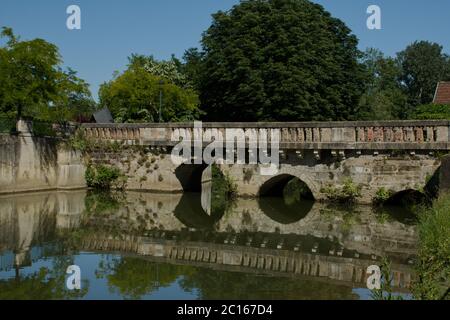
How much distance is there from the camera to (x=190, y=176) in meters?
22.8

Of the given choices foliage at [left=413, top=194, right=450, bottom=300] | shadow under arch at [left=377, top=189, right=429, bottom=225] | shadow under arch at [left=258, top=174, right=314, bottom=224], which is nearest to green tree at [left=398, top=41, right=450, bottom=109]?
Result: shadow under arch at [left=258, top=174, right=314, bottom=224]

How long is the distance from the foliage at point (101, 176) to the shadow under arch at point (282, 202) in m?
5.78

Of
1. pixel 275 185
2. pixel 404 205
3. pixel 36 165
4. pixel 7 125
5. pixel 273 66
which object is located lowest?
pixel 404 205

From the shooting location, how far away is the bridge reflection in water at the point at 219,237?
409 inches

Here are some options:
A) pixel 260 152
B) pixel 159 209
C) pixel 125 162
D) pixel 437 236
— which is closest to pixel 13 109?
pixel 125 162

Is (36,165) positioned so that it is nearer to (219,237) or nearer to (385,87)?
(219,237)

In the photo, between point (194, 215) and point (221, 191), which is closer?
point (194, 215)

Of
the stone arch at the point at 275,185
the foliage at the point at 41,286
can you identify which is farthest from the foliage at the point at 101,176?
the foliage at the point at 41,286

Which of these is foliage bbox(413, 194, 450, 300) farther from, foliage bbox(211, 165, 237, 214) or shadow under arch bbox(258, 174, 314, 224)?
foliage bbox(211, 165, 237, 214)

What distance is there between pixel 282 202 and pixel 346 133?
12.9 ft

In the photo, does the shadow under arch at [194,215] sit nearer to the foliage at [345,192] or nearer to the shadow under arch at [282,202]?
the shadow under arch at [282,202]

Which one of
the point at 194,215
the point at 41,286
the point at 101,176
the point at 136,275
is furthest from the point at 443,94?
the point at 41,286

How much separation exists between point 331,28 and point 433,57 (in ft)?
109

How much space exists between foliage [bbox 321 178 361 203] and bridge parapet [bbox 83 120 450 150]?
1.21 metres
